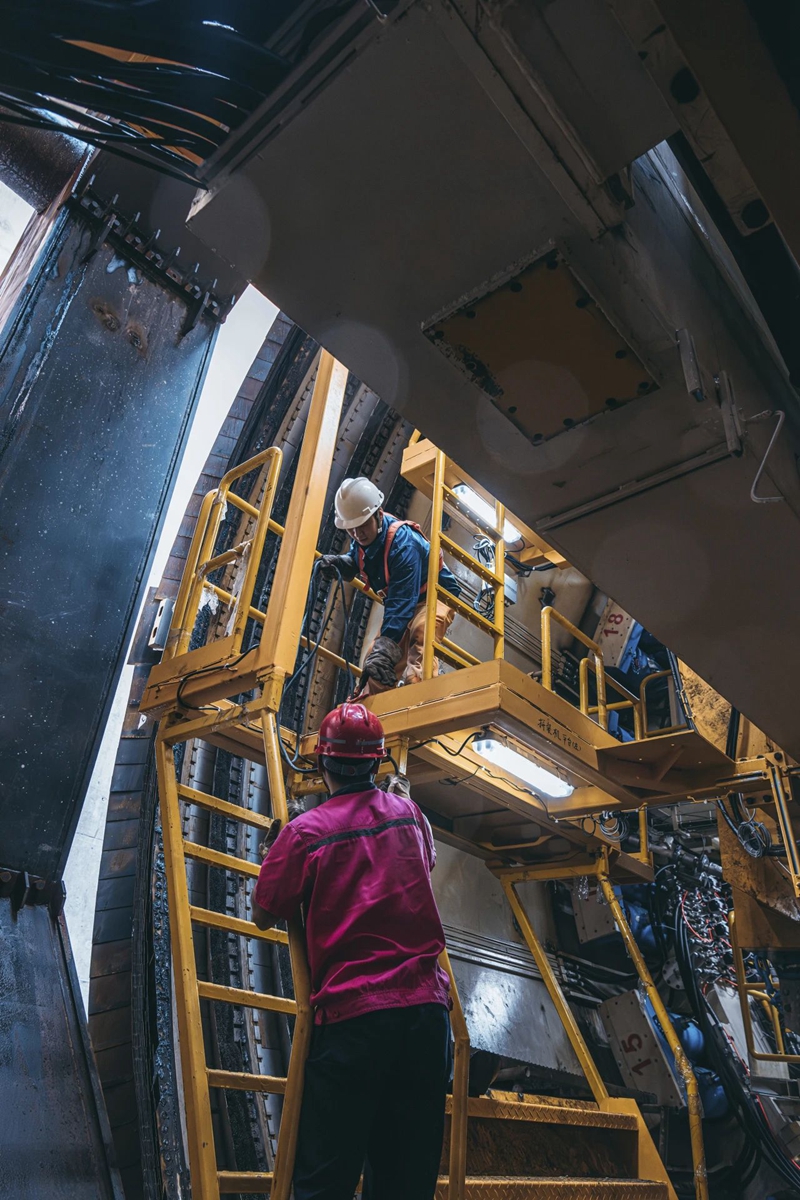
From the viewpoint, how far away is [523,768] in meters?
5.71

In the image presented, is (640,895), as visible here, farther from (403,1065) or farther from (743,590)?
(403,1065)

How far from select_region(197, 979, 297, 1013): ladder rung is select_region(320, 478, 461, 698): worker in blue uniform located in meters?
2.02

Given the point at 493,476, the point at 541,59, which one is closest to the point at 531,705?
the point at 493,476

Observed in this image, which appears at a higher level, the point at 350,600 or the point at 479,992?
the point at 350,600

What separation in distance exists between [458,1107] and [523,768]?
248cm

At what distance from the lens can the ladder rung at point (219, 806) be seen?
4051 millimetres

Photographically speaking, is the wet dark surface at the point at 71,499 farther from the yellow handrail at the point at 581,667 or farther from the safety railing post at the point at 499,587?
the yellow handrail at the point at 581,667

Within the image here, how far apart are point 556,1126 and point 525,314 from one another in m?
4.89

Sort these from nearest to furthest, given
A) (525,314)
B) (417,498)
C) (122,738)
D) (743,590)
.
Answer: (525,314) → (743,590) → (122,738) → (417,498)

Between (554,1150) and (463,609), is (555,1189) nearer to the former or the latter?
(554,1150)

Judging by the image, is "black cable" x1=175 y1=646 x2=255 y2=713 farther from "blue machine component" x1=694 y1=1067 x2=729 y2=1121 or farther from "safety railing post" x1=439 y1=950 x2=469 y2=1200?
"blue machine component" x1=694 y1=1067 x2=729 y2=1121

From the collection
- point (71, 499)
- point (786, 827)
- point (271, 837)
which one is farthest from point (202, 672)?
point (786, 827)

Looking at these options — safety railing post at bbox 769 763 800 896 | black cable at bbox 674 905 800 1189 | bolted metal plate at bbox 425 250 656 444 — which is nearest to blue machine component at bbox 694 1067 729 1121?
black cable at bbox 674 905 800 1189

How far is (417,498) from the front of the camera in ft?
26.7
